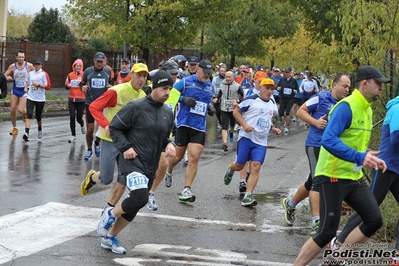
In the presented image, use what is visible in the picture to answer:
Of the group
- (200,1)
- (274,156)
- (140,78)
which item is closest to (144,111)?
(140,78)

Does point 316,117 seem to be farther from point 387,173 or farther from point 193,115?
point 193,115

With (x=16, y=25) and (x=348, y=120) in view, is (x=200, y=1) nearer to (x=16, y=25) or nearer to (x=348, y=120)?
(x=348, y=120)

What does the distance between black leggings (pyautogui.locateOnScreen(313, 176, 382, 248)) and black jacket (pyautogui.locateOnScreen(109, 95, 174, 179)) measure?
1669 mm

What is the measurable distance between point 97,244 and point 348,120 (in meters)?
2.92

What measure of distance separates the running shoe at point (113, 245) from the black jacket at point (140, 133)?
686 millimetres

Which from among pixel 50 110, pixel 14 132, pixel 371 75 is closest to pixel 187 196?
pixel 371 75

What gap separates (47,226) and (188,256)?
1.82 metres

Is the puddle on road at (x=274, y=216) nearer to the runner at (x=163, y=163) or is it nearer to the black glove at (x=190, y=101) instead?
the runner at (x=163, y=163)

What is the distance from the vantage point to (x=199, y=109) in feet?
36.5

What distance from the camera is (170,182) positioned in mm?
11383

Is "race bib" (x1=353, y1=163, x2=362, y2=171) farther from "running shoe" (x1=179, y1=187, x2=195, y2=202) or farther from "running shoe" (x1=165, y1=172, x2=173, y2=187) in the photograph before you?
"running shoe" (x1=165, y1=172, x2=173, y2=187)

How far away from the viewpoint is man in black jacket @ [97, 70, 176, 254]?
23.8 feet

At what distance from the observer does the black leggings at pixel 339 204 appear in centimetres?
661

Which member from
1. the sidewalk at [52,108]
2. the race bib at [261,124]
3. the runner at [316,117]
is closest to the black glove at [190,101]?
the race bib at [261,124]
